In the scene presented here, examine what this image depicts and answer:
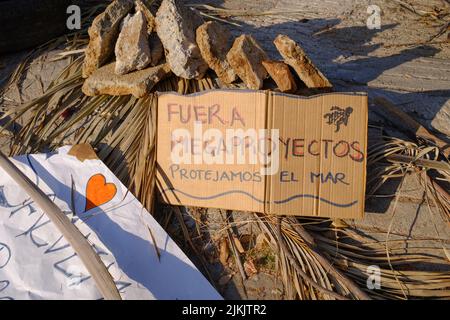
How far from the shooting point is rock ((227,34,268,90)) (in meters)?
2.49

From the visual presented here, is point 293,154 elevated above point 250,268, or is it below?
above

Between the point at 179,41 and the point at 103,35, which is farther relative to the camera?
the point at 103,35

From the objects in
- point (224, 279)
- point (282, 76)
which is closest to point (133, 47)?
point (282, 76)

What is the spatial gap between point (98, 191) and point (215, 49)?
3.09ft

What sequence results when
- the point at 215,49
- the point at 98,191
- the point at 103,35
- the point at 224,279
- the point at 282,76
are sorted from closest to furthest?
the point at 224,279
the point at 98,191
the point at 282,76
the point at 215,49
the point at 103,35

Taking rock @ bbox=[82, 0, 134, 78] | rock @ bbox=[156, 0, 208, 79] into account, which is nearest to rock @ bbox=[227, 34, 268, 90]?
rock @ bbox=[156, 0, 208, 79]

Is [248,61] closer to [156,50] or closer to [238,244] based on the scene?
[156,50]

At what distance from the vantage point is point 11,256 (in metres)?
2.12

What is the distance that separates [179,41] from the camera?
2586 mm

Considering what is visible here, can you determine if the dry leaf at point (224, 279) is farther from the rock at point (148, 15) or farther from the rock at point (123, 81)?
the rock at point (148, 15)

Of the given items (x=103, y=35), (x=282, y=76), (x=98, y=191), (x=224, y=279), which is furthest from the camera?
(x=103, y=35)

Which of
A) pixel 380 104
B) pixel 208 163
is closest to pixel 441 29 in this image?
pixel 380 104

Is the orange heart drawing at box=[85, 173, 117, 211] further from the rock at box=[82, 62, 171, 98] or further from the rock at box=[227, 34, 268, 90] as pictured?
the rock at box=[227, 34, 268, 90]

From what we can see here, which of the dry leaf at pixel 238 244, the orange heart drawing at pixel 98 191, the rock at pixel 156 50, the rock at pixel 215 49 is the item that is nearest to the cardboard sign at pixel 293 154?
the dry leaf at pixel 238 244
